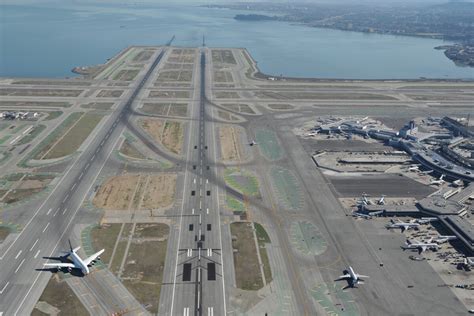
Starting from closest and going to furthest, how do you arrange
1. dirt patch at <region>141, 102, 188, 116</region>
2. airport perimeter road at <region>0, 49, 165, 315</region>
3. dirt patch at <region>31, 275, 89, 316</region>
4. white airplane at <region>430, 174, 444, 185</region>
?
dirt patch at <region>31, 275, 89, 316</region>, airport perimeter road at <region>0, 49, 165, 315</region>, white airplane at <region>430, 174, 444, 185</region>, dirt patch at <region>141, 102, 188, 116</region>

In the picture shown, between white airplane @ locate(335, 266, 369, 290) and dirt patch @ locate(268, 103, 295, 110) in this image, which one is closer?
white airplane @ locate(335, 266, 369, 290)

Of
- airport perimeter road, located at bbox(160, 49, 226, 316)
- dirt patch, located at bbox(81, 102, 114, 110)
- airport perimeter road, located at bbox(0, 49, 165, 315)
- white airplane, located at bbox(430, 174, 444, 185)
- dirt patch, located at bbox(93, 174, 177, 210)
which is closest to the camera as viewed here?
airport perimeter road, located at bbox(160, 49, 226, 316)

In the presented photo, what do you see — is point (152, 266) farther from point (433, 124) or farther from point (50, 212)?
point (433, 124)

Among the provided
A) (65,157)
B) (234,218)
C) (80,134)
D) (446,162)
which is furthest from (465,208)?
(80,134)

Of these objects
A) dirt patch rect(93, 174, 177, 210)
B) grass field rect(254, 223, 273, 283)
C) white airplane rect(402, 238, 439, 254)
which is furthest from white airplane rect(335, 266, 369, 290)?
dirt patch rect(93, 174, 177, 210)

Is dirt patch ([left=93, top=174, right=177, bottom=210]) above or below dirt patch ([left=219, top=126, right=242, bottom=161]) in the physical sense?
below

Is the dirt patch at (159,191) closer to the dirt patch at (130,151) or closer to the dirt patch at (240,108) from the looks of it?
the dirt patch at (130,151)

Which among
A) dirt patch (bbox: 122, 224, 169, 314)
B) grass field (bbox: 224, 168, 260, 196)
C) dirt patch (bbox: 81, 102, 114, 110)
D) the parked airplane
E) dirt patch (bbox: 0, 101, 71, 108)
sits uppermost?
dirt patch (bbox: 81, 102, 114, 110)

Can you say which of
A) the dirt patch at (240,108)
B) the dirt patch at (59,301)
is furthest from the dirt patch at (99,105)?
the dirt patch at (59,301)

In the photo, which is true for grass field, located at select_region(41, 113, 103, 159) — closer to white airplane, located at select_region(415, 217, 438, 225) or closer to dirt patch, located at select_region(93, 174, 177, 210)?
dirt patch, located at select_region(93, 174, 177, 210)
